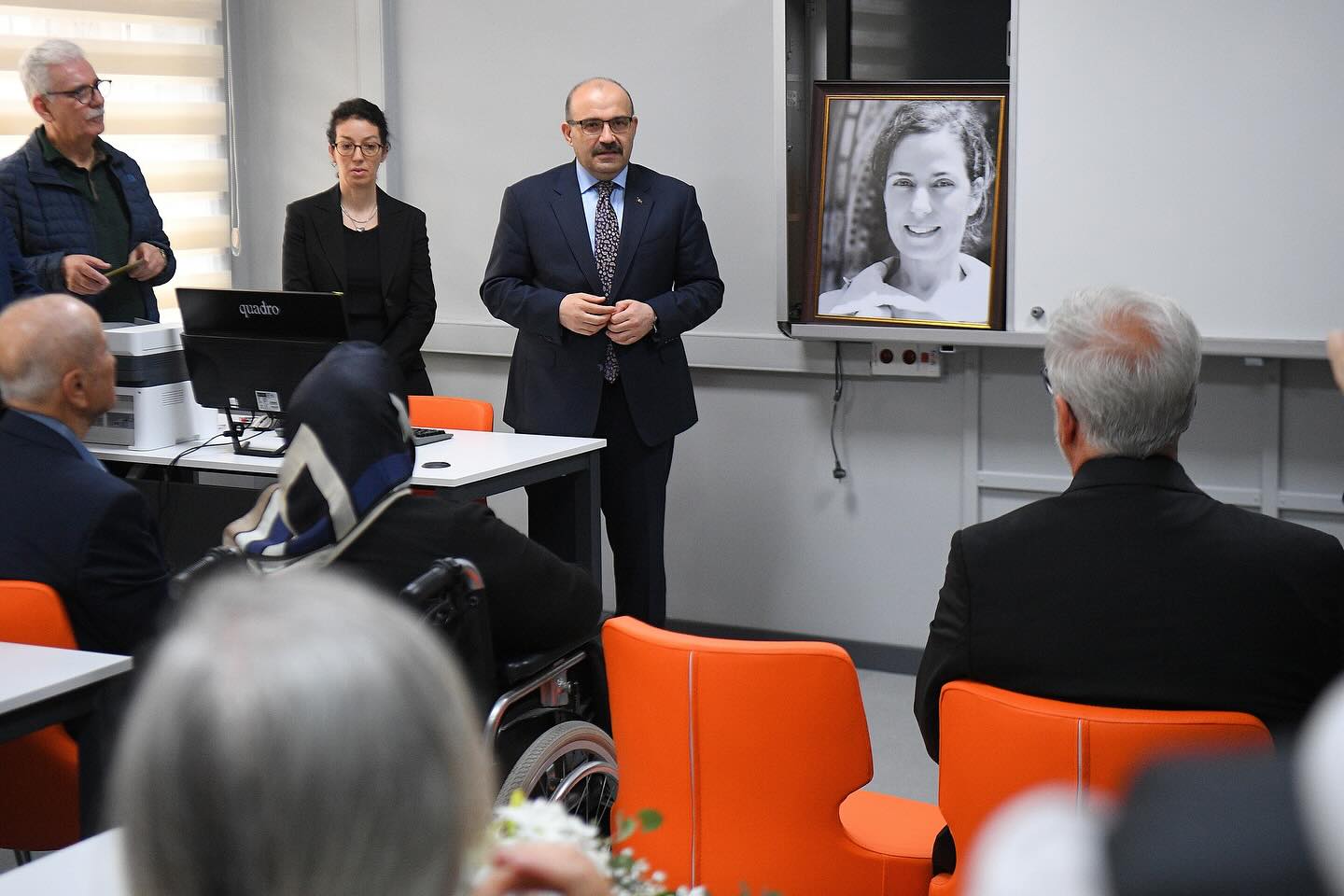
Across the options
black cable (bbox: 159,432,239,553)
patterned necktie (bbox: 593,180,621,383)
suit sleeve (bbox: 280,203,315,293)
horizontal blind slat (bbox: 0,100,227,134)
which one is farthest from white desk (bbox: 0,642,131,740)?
horizontal blind slat (bbox: 0,100,227,134)

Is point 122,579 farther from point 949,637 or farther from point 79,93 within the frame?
point 79,93

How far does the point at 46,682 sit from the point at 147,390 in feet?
6.17

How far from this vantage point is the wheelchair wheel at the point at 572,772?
2.52 meters

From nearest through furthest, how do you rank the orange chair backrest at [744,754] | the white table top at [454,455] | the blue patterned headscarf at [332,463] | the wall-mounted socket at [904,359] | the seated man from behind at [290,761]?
the seated man from behind at [290,761] → the orange chair backrest at [744,754] → the blue patterned headscarf at [332,463] → the white table top at [454,455] → the wall-mounted socket at [904,359]

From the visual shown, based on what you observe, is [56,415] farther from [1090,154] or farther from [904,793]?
[1090,154]

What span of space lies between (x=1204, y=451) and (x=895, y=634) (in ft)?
4.06

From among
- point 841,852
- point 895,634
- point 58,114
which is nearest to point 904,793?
point 895,634

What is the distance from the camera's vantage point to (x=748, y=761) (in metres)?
2.01

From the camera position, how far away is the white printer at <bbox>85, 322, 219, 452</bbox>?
386cm

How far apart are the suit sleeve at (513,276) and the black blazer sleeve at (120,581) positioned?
1822 millimetres

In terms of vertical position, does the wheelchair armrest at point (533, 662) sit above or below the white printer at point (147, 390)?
below

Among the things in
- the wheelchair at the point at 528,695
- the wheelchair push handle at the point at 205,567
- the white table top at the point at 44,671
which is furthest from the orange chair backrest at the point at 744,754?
the white table top at the point at 44,671

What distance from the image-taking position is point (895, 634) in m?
4.85

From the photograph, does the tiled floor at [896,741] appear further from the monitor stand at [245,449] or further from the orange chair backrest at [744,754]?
the monitor stand at [245,449]
